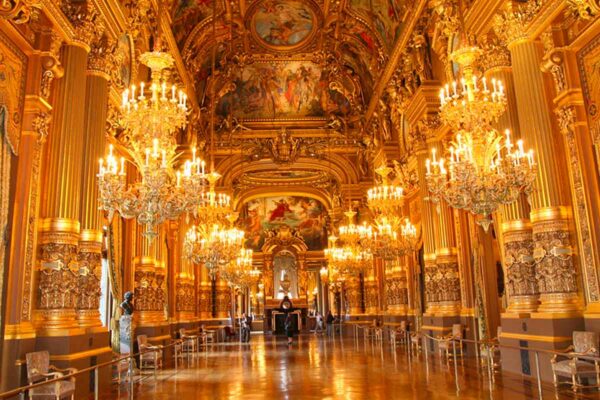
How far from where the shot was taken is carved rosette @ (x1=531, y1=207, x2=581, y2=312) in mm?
8445

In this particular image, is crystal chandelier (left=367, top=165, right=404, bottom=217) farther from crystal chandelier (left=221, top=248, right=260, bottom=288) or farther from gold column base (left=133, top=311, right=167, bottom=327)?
gold column base (left=133, top=311, right=167, bottom=327)

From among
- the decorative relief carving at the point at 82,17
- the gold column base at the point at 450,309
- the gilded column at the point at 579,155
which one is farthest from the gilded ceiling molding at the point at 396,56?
the decorative relief carving at the point at 82,17

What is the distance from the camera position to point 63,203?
8562 mm

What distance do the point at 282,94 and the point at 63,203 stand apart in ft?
57.3

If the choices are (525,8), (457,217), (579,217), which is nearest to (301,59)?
(457,217)

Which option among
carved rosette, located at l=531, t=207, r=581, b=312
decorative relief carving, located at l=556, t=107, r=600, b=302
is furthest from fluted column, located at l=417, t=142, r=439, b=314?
decorative relief carving, located at l=556, t=107, r=600, b=302

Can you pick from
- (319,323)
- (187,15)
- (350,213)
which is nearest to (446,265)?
(350,213)

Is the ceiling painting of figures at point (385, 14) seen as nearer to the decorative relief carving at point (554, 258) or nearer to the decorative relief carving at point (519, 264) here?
the decorative relief carving at point (519, 264)

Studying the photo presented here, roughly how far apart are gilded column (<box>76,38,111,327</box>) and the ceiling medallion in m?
11.2

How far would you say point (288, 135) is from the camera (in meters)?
25.4

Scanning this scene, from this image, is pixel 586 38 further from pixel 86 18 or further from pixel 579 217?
pixel 86 18

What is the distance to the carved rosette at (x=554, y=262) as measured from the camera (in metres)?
8.45

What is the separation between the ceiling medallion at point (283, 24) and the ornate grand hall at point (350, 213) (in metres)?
0.27

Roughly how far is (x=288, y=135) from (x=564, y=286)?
18149 mm
